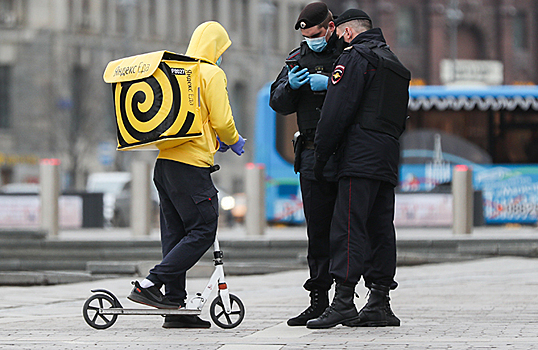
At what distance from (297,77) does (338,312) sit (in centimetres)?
152

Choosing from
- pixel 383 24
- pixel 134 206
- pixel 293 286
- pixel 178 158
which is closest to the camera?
pixel 178 158

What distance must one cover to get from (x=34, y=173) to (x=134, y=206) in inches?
1214

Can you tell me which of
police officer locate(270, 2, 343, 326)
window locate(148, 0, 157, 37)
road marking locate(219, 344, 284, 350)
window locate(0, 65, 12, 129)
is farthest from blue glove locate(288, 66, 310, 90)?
window locate(148, 0, 157, 37)

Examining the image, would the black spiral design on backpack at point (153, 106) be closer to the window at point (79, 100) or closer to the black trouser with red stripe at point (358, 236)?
the black trouser with red stripe at point (358, 236)

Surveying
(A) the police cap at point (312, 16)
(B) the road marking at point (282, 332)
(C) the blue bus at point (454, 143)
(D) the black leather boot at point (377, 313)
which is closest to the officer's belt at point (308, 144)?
(A) the police cap at point (312, 16)

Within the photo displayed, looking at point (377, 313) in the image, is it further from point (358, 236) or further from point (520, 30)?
point (520, 30)

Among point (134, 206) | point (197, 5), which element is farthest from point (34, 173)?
point (134, 206)

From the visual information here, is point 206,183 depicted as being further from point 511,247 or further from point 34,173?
point 34,173

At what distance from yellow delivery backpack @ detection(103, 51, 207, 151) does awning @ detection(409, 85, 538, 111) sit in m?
17.2

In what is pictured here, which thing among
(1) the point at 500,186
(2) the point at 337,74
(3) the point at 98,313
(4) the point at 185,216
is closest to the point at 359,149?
(2) the point at 337,74

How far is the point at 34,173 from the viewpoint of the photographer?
45.9 meters

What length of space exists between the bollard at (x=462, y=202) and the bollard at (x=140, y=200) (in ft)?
14.9

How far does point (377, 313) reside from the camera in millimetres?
7059

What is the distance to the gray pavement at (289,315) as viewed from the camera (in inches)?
246
